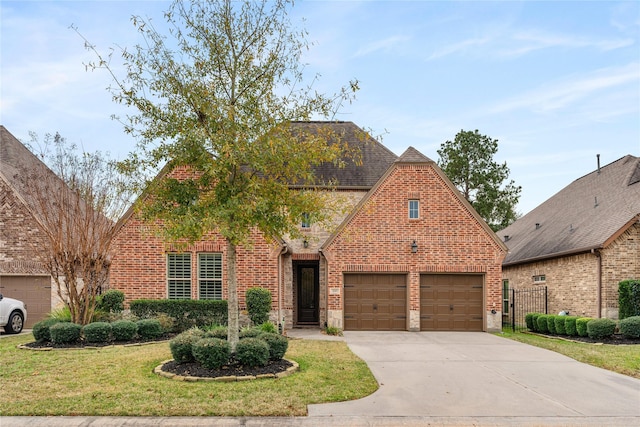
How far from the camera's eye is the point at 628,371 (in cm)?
1046

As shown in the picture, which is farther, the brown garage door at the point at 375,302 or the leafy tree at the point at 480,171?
the leafy tree at the point at 480,171

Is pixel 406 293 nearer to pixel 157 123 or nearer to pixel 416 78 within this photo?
pixel 416 78

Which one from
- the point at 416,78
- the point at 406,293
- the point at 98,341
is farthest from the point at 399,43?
the point at 98,341

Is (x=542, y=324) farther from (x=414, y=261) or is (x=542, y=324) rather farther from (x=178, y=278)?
(x=178, y=278)

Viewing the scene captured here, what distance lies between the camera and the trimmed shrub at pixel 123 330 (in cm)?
1338

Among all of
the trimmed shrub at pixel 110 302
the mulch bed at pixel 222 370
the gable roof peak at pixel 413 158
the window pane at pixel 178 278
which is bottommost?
the mulch bed at pixel 222 370

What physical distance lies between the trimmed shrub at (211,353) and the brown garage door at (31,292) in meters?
12.6

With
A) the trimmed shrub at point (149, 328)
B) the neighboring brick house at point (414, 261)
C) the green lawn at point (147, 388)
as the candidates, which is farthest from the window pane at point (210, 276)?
the green lawn at point (147, 388)

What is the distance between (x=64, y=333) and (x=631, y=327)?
15811 mm

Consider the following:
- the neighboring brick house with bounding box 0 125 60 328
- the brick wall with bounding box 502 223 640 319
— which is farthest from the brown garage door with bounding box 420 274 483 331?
the neighboring brick house with bounding box 0 125 60 328

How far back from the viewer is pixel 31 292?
62.8 ft

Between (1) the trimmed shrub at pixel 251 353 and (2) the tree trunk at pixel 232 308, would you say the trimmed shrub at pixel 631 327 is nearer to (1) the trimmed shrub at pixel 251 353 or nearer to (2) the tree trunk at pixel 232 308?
(1) the trimmed shrub at pixel 251 353

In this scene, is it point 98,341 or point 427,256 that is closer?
point 98,341

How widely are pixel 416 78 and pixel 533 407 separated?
8.41m
